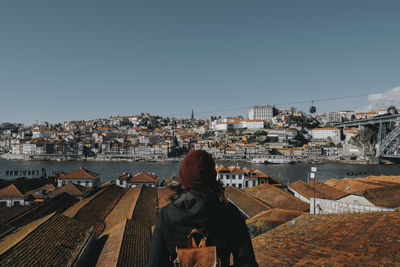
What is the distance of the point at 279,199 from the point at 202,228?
12594 mm

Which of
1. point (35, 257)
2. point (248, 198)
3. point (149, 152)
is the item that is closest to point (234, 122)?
point (149, 152)

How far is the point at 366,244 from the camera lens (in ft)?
7.68

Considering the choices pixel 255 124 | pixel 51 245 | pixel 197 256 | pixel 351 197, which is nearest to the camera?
pixel 197 256

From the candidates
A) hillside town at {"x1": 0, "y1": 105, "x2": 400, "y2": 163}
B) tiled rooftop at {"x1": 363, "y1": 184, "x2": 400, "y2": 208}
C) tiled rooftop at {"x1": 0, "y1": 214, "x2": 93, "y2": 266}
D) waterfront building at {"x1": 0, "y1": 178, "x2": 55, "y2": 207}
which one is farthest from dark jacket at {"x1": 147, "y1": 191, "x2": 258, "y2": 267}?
hillside town at {"x1": 0, "y1": 105, "x2": 400, "y2": 163}

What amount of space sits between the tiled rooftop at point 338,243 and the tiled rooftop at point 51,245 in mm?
3829

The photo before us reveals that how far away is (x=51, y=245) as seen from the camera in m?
5.28

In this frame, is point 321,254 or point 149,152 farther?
point 149,152

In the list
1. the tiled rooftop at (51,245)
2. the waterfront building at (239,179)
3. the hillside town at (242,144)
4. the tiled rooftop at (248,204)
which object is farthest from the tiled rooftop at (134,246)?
the hillside town at (242,144)

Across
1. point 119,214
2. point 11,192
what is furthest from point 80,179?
point 119,214

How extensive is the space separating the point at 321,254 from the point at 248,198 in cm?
1037

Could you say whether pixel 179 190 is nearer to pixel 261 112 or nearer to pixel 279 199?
pixel 279 199

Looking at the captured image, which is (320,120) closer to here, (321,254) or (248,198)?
(248,198)

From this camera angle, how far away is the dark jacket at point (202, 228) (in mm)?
944

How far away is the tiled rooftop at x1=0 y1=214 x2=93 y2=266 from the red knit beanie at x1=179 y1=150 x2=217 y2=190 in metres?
4.85
